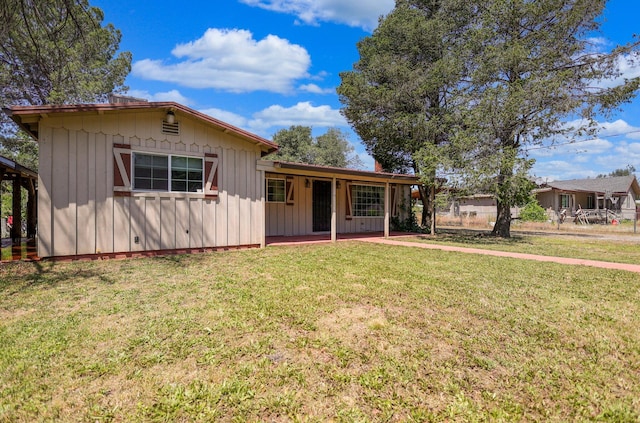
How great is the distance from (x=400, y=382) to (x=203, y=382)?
4.43ft

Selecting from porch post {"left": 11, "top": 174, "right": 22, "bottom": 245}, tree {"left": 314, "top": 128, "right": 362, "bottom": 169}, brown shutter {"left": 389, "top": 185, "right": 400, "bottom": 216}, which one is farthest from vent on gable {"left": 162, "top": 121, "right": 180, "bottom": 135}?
tree {"left": 314, "top": 128, "right": 362, "bottom": 169}

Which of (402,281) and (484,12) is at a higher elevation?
(484,12)

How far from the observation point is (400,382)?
2.31 m

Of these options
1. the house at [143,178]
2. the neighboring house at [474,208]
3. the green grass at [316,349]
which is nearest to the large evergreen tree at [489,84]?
the house at [143,178]

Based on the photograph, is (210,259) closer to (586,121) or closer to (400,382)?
(400,382)

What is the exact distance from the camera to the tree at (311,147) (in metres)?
33.3

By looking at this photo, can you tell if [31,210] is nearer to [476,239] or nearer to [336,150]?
[476,239]

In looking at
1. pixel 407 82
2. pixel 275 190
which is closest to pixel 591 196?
pixel 407 82

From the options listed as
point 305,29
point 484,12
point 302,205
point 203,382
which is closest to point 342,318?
point 203,382

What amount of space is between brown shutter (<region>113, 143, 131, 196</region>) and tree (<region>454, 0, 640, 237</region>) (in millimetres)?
9396

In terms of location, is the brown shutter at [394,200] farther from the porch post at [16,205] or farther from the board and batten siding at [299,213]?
the porch post at [16,205]

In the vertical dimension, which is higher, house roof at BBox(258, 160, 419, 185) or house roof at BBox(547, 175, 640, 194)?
house roof at BBox(547, 175, 640, 194)

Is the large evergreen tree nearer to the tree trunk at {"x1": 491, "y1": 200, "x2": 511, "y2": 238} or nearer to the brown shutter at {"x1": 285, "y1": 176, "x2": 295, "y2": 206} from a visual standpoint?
the tree trunk at {"x1": 491, "y1": 200, "x2": 511, "y2": 238}

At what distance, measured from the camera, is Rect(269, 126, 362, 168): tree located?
33.3m
